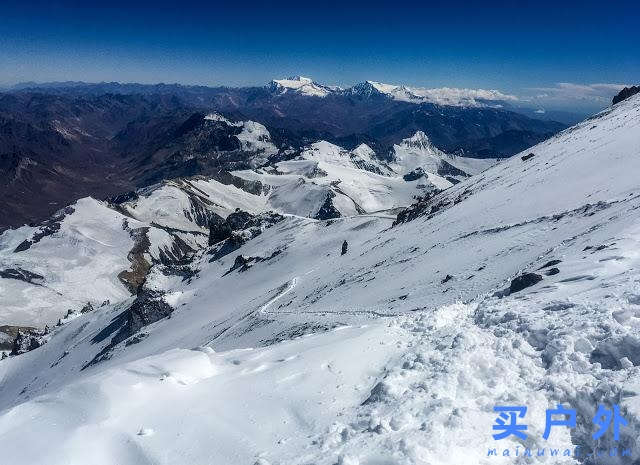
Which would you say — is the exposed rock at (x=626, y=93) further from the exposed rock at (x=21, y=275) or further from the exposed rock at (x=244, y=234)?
the exposed rock at (x=21, y=275)

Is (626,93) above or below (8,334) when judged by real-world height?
above

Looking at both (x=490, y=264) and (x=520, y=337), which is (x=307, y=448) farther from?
(x=490, y=264)

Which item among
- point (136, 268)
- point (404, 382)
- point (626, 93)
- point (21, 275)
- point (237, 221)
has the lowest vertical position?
point (136, 268)

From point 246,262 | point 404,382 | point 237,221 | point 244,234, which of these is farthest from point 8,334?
point 404,382

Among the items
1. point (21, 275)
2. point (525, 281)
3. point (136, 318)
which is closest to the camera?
point (525, 281)

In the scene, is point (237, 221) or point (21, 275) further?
point (21, 275)

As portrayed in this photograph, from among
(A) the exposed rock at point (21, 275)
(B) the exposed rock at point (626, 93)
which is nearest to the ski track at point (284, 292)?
(B) the exposed rock at point (626, 93)

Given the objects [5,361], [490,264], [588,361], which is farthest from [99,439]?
[5,361]

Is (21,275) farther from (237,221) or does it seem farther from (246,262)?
(246,262)
